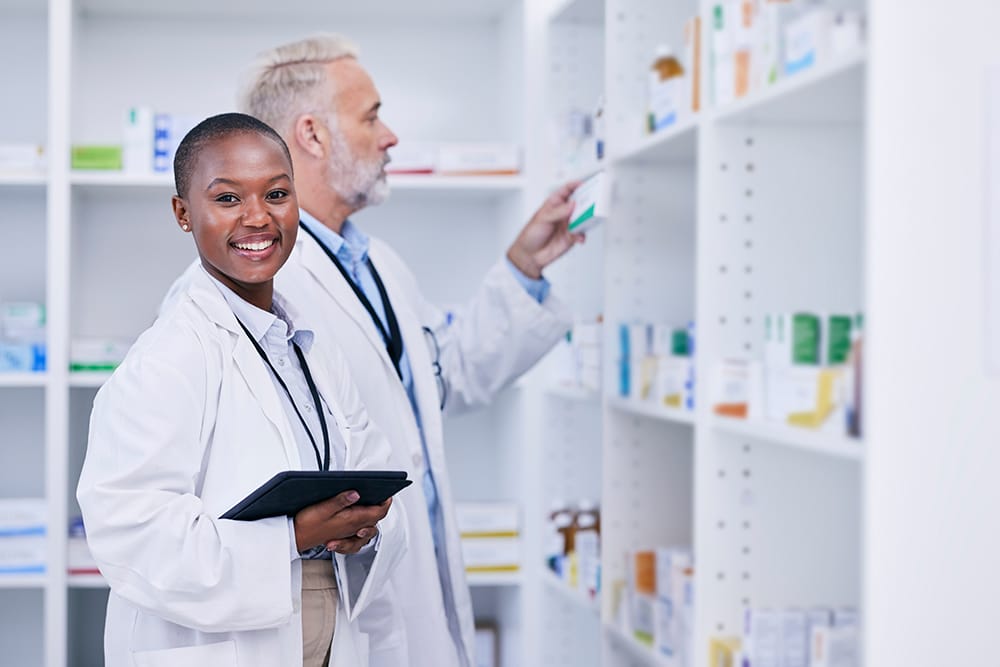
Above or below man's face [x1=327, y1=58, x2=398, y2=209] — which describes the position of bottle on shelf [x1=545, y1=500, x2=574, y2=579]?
below

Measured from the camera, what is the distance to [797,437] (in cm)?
146

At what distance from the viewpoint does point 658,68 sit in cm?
209

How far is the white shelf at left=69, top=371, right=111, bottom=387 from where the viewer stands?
298cm

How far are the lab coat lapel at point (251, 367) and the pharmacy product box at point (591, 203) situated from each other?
0.73m

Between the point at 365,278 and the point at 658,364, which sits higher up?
the point at 365,278

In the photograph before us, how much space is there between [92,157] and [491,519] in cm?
144

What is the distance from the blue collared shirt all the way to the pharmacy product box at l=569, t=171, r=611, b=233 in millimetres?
449

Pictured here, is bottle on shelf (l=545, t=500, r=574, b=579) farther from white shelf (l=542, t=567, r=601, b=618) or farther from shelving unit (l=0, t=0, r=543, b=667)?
shelving unit (l=0, t=0, r=543, b=667)

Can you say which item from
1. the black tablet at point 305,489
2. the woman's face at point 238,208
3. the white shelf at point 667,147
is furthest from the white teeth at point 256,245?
the white shelf at point 667,147

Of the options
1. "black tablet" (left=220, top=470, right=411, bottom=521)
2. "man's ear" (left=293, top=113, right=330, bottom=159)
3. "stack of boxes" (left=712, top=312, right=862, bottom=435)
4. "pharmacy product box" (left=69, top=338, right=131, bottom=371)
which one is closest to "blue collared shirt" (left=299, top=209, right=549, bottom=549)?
"man's ear" (left=293, top=113, right=330, bottom=159)

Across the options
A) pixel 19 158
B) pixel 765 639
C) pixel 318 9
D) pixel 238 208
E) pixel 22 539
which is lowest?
pixel 22 539

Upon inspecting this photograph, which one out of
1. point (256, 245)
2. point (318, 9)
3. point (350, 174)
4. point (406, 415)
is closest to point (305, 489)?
point (256, 245)

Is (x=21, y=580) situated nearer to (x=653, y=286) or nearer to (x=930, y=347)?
(x=653, y=286)

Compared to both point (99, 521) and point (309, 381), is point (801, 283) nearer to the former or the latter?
point (309, 381)
